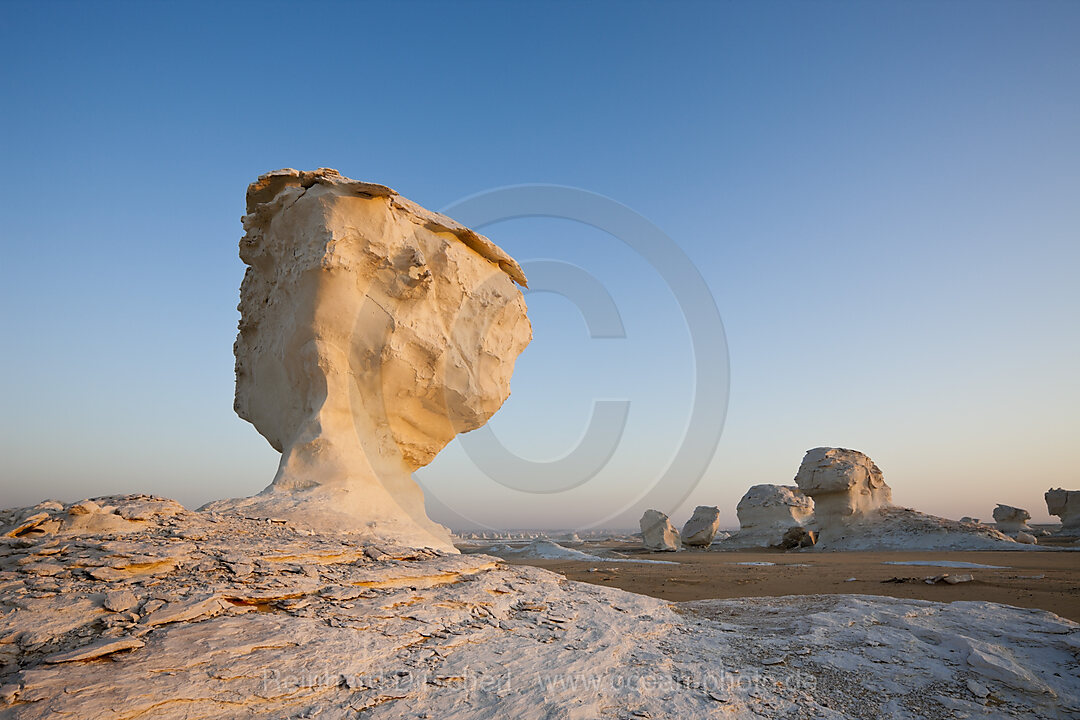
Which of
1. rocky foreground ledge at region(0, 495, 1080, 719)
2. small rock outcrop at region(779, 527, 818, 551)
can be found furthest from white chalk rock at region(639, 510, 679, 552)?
rocky foreground ledge at region(0, 495, 1080, 719)

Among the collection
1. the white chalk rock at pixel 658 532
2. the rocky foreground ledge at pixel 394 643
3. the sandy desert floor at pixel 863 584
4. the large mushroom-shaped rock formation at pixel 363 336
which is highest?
the large mushroom-shaped rock formation at pixel 363 336

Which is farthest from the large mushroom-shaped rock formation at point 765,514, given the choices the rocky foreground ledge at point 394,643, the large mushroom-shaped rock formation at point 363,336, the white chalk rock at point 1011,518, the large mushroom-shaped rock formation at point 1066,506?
the rocky foreground ledge at point 394,643

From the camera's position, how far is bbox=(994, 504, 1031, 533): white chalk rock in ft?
90.1

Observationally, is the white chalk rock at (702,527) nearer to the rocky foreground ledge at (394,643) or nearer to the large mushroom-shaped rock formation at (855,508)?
the large mushroom-shaped rock formation at (855,508)

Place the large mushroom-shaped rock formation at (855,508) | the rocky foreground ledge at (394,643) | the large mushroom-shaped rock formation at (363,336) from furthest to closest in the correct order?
the large mushroom-shaped rock formation at (855,508) < the large mushroom-shaped rock formation at (363,336) < the rocky foreground ledge at (394,643)

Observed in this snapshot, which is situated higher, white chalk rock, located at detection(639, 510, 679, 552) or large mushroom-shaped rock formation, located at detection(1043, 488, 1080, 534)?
large mushroom-shaped rock formation, located at detection(1043, 488, 1080, 534)

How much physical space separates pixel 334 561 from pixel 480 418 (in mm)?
5474

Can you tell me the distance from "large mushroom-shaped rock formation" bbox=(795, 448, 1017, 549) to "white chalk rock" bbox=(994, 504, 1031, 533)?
7.53 m

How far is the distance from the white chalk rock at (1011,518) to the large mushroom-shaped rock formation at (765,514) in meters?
9.09

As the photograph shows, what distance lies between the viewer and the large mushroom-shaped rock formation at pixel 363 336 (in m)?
7.94

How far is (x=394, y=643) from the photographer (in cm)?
358

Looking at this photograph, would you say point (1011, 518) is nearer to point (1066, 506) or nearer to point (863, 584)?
point (1066, 506)

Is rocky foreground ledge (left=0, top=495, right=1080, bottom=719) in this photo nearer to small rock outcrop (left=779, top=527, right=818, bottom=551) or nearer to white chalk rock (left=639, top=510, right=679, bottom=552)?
small rock outcrop (left=779, top=527, right=818, bottom=551)

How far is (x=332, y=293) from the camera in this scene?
8211 millimetres
